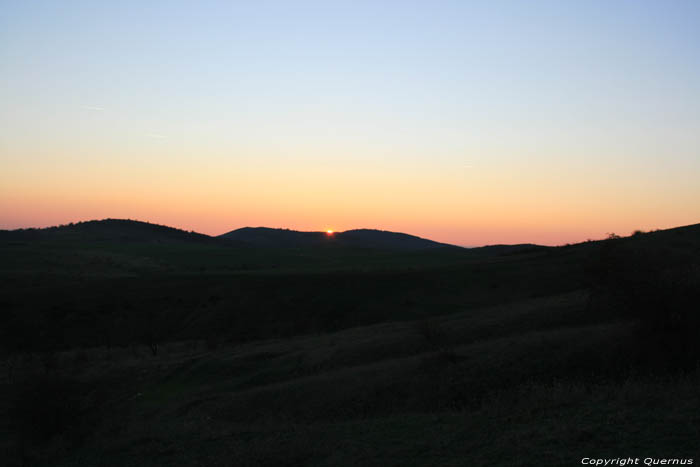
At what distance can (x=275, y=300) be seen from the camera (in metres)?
70.8

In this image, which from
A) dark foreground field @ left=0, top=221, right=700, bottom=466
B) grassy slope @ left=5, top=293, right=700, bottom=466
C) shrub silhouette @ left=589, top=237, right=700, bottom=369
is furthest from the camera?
shrub silhouette @ left=589, top=237, right=700, bottom=369

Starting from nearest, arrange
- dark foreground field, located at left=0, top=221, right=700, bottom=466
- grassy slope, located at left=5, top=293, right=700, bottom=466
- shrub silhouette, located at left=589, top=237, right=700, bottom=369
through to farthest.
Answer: grassy slope, located at left=5, top=293, right=700, bottom=466
dark foreground field, located at left=0, top=221, right=700, bottom=466
shrub silhouette, located at left=589, top=237, right=700, bottom=369

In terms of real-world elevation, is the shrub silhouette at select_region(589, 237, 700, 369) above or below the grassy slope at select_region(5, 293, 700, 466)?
above

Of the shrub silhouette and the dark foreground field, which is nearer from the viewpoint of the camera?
the dark foreground field

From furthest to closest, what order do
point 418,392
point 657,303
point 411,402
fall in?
point 418,392 < point 411,402 < point 657,303

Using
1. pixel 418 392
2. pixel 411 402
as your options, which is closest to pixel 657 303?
pixel 418 392

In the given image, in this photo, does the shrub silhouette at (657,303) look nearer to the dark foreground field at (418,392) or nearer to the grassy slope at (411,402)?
the dark foreground field at (418,392)

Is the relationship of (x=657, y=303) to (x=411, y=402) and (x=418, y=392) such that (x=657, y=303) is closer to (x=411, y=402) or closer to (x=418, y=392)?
(x=418, y=392)

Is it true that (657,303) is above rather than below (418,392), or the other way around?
above

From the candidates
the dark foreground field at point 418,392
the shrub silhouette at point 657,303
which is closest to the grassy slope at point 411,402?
the dark foreground field at point 418,392

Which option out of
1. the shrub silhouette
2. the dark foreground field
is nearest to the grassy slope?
the dark foreground field

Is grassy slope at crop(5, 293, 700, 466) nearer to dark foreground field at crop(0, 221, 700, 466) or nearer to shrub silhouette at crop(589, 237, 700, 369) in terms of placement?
dark foreground field at crop(0, 221, 700, 466)

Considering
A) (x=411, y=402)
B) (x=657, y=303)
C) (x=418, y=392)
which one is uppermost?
(x=657, y=303)

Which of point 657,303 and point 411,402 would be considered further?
point 411,402
